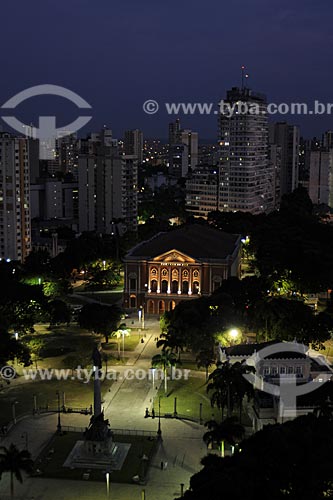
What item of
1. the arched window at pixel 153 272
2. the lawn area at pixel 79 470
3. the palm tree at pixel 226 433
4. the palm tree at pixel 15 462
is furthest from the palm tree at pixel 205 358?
the arched window at pixel 153 272

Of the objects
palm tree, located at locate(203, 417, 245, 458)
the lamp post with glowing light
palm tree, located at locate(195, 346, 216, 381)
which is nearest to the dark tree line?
palm tree, located at locate(203, 417, 245, 458)

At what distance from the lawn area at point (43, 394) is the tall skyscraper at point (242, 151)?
282 feet

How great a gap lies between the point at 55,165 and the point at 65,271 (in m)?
119

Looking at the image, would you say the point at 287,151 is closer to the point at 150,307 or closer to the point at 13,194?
the point at 13,194

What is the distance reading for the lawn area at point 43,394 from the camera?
46.0 m

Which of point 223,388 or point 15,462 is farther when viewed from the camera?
point 223,388

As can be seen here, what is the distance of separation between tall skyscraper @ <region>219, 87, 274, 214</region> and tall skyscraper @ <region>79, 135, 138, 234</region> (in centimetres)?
2323

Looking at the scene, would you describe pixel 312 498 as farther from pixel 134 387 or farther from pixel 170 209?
pixel 170 209

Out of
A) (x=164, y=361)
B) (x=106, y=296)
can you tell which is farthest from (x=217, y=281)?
(x=164, y=361)

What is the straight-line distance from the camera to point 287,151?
599ft

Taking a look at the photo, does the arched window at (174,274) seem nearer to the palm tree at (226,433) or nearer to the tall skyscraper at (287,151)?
the palm tree at (226,433)

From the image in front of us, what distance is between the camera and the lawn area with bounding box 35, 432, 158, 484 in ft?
122

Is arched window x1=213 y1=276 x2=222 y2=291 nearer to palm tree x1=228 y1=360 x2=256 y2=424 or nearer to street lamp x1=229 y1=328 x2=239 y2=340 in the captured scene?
street lamp x1=229 y1=328 x2=239 y2=340

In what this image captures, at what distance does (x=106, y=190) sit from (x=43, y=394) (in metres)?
68.8
